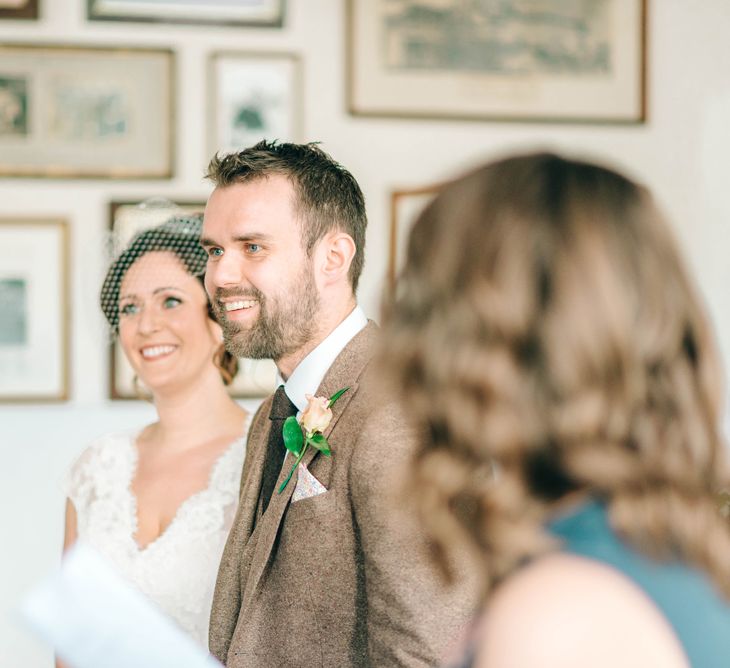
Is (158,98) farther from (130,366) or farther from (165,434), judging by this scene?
(165,434)

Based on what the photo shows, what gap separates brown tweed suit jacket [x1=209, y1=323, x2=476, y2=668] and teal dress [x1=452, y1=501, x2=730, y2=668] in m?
0.59

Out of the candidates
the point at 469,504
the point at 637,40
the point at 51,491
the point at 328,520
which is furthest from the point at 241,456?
the point at 637,40

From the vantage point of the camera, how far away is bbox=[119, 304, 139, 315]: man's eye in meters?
2.25

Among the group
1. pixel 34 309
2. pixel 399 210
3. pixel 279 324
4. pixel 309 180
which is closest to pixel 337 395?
pixel 279 324

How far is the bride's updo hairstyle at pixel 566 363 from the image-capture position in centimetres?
74

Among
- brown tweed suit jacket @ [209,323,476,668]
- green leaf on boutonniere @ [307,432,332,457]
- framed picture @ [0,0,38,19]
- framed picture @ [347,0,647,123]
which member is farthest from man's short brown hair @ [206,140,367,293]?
framed picture @ [0,0,38,19]

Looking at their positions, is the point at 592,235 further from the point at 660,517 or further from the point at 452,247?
the point at 660,517

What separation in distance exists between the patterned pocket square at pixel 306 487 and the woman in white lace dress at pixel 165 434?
2.05 feet

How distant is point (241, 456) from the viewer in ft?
7.11

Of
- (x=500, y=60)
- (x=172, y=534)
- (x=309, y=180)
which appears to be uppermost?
(x=500, y=60)

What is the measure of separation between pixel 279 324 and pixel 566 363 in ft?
3.24

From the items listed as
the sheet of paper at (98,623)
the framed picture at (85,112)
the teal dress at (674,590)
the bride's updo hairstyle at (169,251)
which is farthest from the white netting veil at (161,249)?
the teal dress at (674,590)

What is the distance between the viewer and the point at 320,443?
149cm

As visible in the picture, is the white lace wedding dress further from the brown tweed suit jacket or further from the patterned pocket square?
the patterned pocket square
